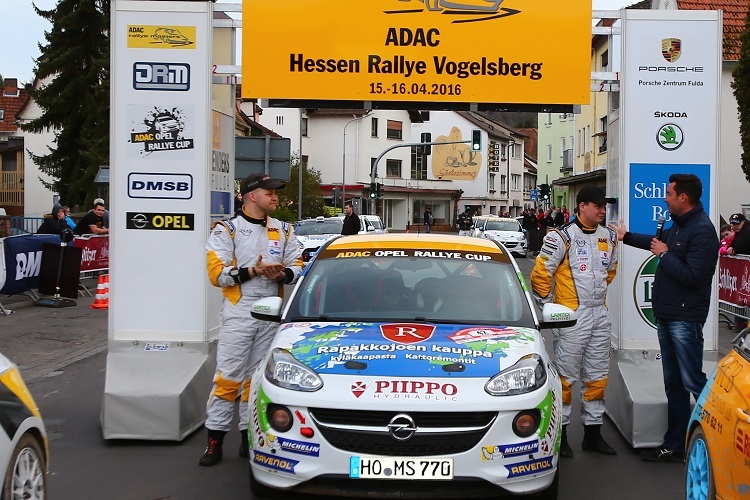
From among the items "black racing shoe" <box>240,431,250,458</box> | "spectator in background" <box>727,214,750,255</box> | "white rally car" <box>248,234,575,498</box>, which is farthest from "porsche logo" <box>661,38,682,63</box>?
"spectator in background" <box>727,214,750,255</box>

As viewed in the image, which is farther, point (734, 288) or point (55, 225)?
point (55, 225)

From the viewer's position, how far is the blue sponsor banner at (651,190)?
7.26 m

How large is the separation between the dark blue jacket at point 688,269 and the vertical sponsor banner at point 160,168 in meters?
3.58

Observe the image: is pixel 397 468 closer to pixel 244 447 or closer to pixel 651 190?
pixel 244 447

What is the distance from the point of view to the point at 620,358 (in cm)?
739

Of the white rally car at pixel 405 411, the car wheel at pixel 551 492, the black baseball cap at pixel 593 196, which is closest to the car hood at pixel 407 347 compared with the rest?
the white rally car at pixel 405 411

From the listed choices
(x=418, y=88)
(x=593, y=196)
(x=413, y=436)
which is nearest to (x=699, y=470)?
(x=413, y=436)

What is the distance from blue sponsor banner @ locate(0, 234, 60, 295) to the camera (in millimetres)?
15664

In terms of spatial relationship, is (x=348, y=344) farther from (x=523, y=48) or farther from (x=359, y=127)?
(x=359, y=127)

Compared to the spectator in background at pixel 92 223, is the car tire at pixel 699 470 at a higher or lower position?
lower

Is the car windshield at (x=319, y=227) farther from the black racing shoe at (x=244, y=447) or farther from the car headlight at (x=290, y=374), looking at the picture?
the car headlight at (x=290, y=374)

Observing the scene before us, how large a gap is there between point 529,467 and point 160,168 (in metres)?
3.99

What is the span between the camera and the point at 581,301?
6.64 m

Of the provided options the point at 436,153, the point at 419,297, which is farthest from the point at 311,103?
the point at 436,153
